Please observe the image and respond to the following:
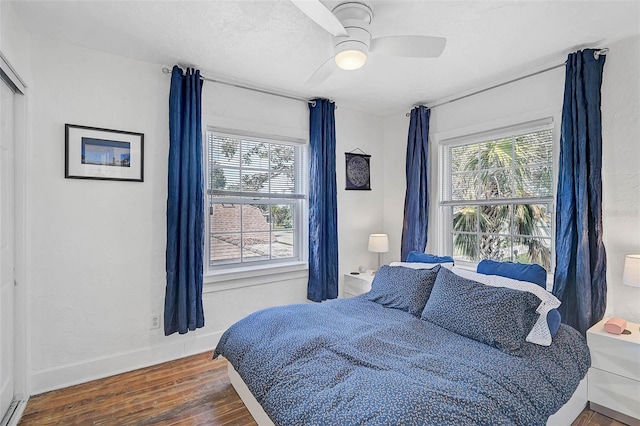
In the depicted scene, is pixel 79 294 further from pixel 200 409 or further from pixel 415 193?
Result: pixel 415 193

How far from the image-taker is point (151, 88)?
2.82m

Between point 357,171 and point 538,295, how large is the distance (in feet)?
7.78

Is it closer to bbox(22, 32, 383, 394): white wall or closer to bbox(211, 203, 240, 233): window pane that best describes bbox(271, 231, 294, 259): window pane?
bbox(211, 203, 240, 233): window pane

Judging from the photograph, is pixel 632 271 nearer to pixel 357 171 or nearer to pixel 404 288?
pixel 404 288

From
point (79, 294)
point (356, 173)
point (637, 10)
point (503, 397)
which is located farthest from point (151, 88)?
point (637, 10)

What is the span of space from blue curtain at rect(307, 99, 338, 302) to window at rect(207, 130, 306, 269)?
6.9 inches

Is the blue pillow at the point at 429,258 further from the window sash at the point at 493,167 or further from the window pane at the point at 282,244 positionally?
the window pane at the point at 282,244

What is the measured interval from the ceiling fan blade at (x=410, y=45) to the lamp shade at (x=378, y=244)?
226cm

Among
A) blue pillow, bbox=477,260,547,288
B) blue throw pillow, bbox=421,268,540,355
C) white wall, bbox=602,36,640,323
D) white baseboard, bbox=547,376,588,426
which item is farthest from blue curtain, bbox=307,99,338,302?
white wall, bbox=602,36,640,323

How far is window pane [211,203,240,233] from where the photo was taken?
10.6ft

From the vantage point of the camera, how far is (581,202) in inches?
96.3

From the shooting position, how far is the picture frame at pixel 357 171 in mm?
4020

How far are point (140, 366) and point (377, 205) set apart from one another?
3.01 metres

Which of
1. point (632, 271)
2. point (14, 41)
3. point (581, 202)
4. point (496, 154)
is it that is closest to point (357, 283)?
point (496, 154)
